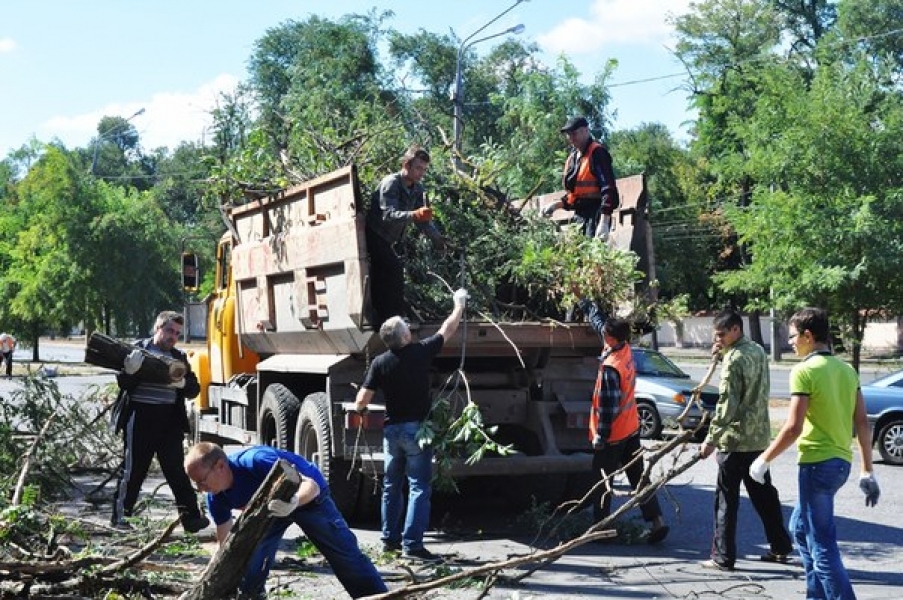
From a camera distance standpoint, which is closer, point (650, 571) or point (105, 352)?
point (650, 571)

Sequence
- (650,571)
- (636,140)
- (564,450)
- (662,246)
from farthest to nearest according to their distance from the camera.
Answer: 1. (636,140)
2. (662,246)
3. (564,450)
4. (650,571)

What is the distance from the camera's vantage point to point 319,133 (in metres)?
11.0

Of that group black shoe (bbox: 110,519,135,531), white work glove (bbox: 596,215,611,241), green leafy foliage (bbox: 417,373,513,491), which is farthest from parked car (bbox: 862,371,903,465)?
black shoe (bbox: 110,519,135,531)

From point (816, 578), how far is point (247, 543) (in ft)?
10.5

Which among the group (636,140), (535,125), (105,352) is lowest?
(105,352)

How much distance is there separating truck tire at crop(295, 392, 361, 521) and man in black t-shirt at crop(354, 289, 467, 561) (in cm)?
75

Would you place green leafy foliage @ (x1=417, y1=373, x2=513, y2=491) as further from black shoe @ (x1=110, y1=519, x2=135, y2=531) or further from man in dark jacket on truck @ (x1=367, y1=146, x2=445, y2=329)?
black shoe @ (x1=110, y1=519, x2=135, y2=531)


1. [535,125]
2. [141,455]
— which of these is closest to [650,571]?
[141,455]

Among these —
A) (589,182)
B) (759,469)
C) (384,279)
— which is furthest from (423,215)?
(759,469)

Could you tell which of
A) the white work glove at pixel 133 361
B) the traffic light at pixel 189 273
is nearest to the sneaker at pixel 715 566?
the white work glove at pixel 133 361

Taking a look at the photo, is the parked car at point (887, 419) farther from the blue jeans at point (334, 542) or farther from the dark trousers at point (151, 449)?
the blue jeans at point (334, 542)

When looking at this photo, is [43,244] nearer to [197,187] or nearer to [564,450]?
[197,187]

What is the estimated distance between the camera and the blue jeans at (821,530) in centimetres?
644

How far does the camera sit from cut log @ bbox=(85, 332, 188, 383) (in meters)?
9.01
